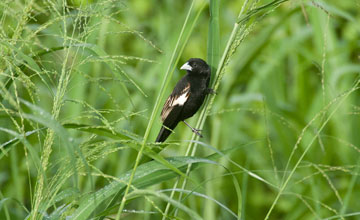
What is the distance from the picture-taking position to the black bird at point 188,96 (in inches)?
68.2

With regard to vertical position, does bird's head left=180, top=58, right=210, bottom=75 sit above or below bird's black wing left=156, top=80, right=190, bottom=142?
above

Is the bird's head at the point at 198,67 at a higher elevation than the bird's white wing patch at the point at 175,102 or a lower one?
higher

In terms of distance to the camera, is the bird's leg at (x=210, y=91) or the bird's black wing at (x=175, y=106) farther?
the bird's black wing at (x=175, y=106)

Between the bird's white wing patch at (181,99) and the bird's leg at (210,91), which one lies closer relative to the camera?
the bird's leg at (210,91)

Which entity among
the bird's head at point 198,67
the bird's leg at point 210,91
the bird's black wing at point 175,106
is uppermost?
the bird's head at point 198,67


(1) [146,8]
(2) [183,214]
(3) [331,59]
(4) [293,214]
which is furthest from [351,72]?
(1) [146,8]

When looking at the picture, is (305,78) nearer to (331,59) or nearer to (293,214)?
(331,59)

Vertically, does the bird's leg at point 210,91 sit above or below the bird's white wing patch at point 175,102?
above

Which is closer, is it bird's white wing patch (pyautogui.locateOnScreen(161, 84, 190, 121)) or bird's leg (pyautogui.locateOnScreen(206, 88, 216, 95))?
bird's leg (pyautogui.locateOnScreen(206, 88, 216, 95))

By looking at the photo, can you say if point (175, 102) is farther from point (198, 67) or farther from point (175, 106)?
point (198, 67)

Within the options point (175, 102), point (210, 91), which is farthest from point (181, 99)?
point (210, 91)

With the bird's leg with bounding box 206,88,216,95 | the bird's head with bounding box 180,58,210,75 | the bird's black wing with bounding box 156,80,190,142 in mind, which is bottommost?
the bird's black wing with bounding box 156,80,190,142

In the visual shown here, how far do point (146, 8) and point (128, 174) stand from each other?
406 cm

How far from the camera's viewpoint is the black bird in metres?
1.73
